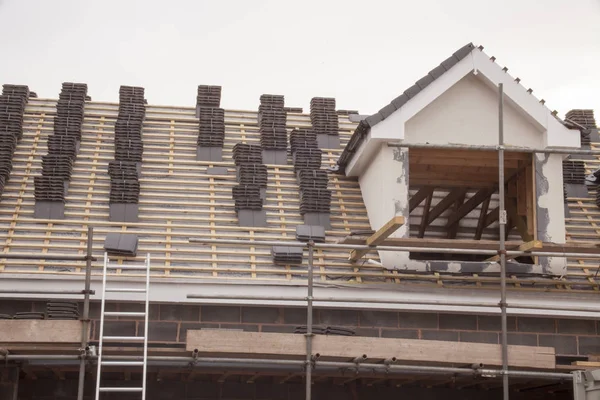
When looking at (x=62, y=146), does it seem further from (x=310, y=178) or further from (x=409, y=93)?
(x=409, y=93)

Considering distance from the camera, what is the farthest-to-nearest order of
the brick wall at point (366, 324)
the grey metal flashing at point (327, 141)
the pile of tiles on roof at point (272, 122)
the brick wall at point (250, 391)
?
the grey metal flashing at point (327, 141), the pile of tiles on roof at point (272, 122), the brick wall at point (250, 391), the brick wall at point (366, 324)

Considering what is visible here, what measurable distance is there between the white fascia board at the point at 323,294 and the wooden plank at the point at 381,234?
664 millimetres

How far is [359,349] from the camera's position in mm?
12695

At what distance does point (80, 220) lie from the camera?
50.9 ft

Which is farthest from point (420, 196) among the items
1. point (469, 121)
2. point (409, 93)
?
point (409, 93)

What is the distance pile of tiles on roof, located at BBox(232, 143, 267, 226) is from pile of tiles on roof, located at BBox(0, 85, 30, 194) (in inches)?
145

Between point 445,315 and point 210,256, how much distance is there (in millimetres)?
3556

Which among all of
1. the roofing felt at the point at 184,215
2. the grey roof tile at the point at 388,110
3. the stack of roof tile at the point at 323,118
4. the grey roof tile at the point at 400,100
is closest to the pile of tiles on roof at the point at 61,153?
the roofing felt at the point at 184,215

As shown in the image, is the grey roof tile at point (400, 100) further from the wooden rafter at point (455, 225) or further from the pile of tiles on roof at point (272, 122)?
the wooden rafter at point (455, 225)

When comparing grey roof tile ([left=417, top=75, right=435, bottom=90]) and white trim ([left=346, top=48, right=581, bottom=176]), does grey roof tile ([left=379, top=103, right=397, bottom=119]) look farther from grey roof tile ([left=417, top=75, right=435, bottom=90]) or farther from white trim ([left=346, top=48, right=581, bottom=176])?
grey roof tile ([left=417, top=75, right=435, bottom=90])

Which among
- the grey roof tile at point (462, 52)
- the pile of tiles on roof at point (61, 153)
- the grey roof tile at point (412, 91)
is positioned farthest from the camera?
the grey roof tile at point (462, 52)

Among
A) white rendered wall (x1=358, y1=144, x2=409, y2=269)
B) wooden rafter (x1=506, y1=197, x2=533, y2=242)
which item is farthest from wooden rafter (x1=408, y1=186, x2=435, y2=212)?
white rendered wall (x1=358, y1=144, x2=409, y2=269)

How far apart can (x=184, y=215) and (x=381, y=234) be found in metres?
3.53

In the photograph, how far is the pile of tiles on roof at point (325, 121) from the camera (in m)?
18.6
